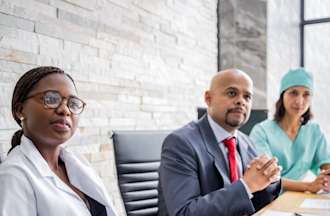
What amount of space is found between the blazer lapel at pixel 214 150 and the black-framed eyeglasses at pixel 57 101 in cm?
64

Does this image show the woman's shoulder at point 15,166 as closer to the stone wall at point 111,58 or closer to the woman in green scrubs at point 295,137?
the stone wall at point 111,58

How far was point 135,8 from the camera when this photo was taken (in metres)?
2.59

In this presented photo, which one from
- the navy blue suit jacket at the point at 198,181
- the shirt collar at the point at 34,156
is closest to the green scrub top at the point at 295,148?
the navy blue suit jacket at the point at 198,181

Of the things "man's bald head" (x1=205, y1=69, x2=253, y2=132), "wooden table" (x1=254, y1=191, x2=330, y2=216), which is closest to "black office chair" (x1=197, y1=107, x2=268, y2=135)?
"wooden table" (x1=254, y1=191, x2=330, y2=216)

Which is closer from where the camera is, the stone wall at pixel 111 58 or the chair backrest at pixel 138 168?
the chair backrest at pixel 138 168

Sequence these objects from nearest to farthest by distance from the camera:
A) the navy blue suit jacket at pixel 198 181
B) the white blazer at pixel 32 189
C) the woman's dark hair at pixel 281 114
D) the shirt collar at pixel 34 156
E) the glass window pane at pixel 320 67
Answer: the white blazer at pixel 32 189 < the shirt collar at pixel 34 156 < the navy blue suit jacket at pixel 198 181 < the woman's dark hair at pixel 281 114 < the glass window pane at pixel 320 67

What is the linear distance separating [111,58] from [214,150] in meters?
1.07

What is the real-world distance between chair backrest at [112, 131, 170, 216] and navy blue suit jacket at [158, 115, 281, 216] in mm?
103

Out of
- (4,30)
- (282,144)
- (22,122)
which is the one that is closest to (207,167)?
(22,122)

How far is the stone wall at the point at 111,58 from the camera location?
5.66ft

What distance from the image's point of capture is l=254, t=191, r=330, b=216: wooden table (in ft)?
4.52

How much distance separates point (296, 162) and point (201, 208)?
1169mm

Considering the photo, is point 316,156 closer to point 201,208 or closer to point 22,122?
point 201,208

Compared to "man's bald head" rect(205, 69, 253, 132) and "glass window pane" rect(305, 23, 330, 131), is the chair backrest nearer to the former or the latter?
"man's bald head" rect(205, 69, 253, 132)
